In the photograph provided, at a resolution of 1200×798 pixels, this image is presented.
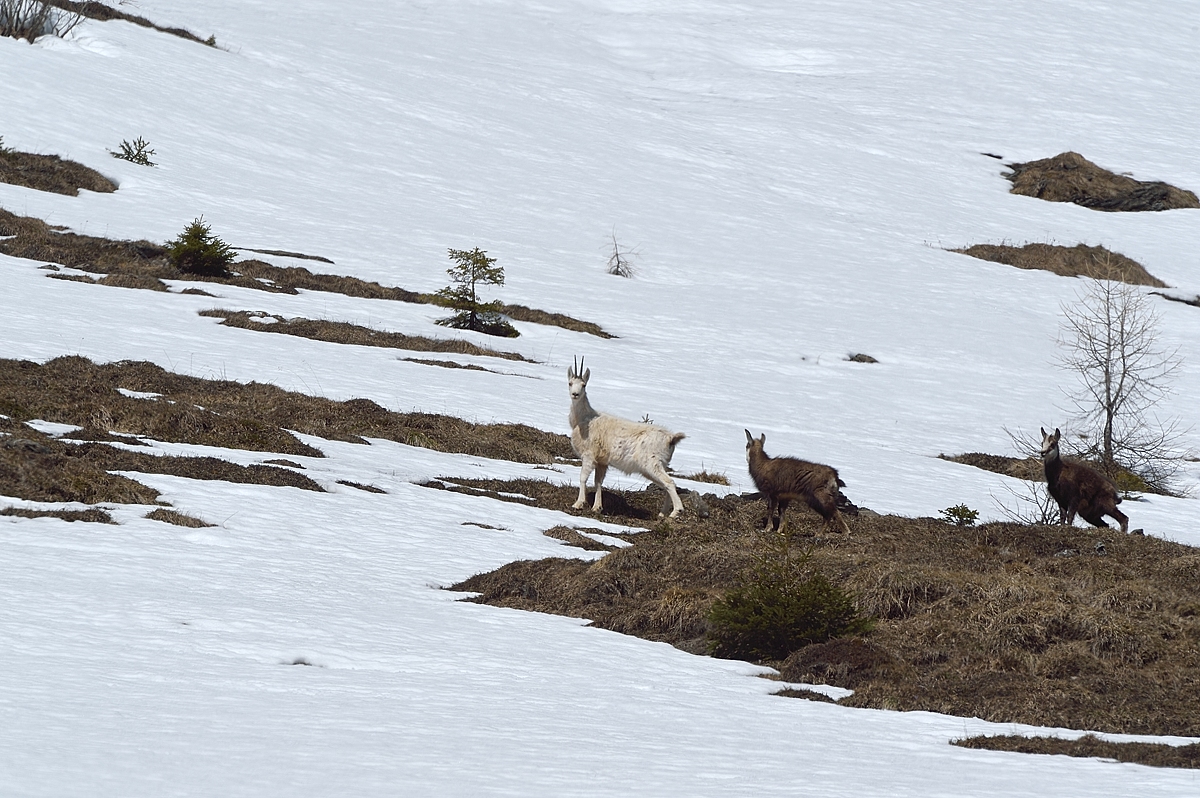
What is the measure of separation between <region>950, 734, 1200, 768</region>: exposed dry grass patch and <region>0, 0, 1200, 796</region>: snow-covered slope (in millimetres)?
311

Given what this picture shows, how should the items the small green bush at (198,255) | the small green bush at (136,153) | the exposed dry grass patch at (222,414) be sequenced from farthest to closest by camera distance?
the small green bush at (136,153) < the small green bush at (198,255) < the exposed dry grass patch at (222,414)

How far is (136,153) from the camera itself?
42.4 metres

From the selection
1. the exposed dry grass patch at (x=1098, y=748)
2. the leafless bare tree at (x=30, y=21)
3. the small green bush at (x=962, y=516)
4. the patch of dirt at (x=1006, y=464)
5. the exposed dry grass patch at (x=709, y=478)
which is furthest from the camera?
the leafless bare tree at (x=30, y=21)

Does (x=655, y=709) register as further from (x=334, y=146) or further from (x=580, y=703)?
(x=334, y=146)

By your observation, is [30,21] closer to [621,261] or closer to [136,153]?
[136,153]

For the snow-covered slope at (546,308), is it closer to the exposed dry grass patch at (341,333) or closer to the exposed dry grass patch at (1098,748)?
the exposed dry grass patch at (1098,748)

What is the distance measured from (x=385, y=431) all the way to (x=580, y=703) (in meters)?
12.9

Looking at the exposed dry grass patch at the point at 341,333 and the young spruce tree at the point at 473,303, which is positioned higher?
the young spruce tree at the point at 473,303

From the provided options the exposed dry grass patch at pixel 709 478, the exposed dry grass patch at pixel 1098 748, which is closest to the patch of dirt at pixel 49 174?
the exposed dry grass patch at pixel 709 478

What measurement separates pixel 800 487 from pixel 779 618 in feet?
19.8

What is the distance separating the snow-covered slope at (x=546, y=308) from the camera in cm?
634

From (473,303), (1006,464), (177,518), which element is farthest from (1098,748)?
(473,303)

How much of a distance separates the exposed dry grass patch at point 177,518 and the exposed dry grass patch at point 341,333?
15073mm

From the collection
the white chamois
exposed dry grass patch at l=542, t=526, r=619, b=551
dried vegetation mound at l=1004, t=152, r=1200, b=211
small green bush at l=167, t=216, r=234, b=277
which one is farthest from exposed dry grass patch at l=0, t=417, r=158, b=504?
dried vegetation mound at l=1004, t=152, r=1200, b=211
